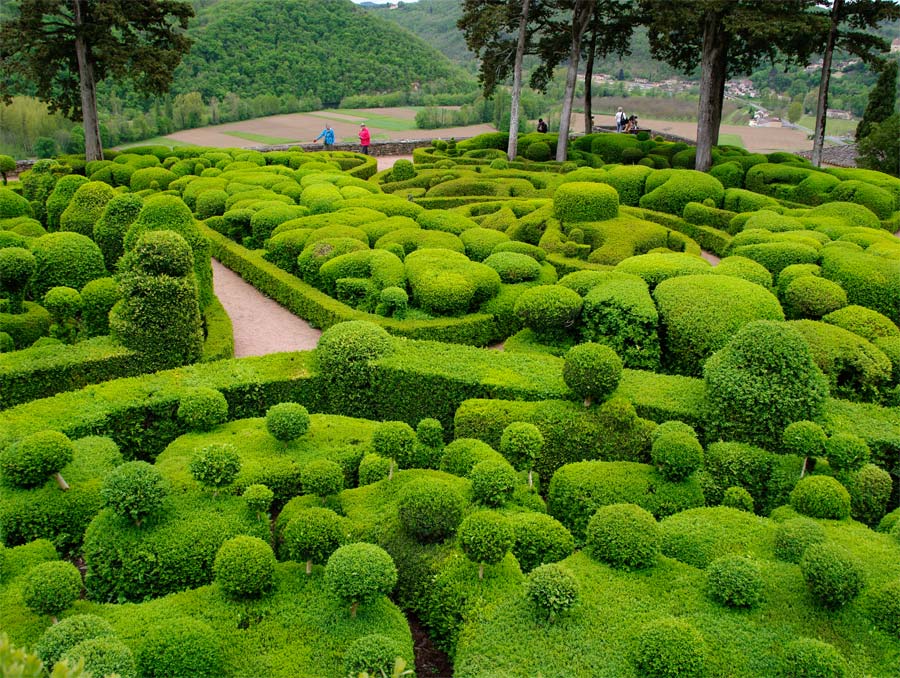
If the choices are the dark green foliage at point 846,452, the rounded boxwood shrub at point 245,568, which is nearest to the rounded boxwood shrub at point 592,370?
the dark green foliage at point 846,452

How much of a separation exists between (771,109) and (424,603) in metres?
64.6

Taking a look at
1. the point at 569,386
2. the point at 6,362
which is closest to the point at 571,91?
the point at 569,386

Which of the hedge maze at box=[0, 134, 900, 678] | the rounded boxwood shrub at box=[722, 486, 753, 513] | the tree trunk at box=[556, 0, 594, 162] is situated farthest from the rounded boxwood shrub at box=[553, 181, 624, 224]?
the tree trunk at box=[556, 0, 594, 162]

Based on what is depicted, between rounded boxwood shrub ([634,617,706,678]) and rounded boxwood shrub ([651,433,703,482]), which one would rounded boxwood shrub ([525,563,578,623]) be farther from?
rounded boxwood shrub ([651,433,703,482])

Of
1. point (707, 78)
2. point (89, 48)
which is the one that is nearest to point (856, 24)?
point (707, 78)

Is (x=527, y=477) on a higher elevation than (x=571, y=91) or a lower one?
lower

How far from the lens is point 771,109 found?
60469mm

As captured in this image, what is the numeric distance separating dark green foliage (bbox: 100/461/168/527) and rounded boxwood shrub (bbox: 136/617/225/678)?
1.77m

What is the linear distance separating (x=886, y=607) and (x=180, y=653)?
20.3 feet

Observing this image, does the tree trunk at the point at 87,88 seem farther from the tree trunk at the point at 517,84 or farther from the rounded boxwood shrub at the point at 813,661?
the rounded boxwood shrub at the point at 813,661

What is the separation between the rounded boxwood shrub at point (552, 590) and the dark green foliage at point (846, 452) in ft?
14.1

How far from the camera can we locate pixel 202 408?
30.8 feet

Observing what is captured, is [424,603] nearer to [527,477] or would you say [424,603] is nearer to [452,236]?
[527,477]

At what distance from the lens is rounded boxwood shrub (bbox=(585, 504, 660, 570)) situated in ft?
22.7
